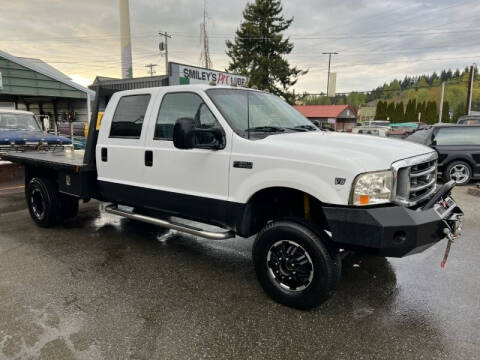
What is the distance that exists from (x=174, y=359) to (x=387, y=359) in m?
1.54

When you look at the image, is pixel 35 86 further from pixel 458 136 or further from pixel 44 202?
pixel 458 136

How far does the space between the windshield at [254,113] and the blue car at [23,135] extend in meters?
7.87

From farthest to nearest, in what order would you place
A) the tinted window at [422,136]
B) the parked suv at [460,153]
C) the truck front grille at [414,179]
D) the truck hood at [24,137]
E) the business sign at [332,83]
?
the business sign at [332,83]
the tinted window at [422,136]
the truck hood at [24,137]
the parked suv at [460,153]
the truck front grille at [414,179]

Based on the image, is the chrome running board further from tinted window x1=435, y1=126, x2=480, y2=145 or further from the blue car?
tinted window x1=435, y1=126, x2=480, y2=145

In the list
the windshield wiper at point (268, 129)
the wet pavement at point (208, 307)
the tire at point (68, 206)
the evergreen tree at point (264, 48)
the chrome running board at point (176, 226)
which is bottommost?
the wet pavement at point (208, 307)

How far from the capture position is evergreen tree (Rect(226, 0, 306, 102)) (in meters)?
33.4

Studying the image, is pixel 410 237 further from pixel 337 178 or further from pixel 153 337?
pixel 153 337

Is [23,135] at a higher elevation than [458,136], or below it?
below

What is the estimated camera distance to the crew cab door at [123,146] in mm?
4316

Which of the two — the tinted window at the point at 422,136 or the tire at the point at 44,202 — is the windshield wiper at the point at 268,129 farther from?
the tinted window at the point at 422,136

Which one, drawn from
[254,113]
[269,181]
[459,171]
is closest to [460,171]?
[459,171]

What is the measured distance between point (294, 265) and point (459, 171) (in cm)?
827

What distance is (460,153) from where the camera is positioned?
30.6 feet

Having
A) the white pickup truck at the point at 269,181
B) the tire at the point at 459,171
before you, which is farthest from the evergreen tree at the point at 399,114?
the white pickup truck at the point at 269,181
